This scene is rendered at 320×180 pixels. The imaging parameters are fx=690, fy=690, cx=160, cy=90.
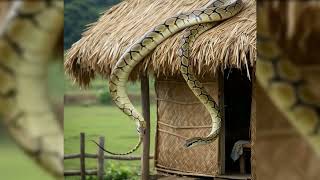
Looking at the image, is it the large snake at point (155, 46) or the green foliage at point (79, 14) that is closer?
the large snake at point (155, 46)

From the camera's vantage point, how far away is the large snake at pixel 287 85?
1.05m

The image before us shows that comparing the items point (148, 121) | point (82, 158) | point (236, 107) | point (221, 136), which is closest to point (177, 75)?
point (148, 121)

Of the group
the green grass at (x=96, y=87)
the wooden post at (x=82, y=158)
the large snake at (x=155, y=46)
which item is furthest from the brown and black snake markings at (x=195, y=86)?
the wooden post at (x=82, y=158)

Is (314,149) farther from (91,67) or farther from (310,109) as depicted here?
(91,67)

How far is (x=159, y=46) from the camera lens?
4.18 meters

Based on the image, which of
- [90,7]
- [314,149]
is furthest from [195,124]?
[314,149]

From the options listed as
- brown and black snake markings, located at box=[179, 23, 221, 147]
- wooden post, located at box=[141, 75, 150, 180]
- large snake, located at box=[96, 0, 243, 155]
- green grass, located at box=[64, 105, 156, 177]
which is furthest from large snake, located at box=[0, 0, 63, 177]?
green grass, located at box=[64, 105, 156, 177]

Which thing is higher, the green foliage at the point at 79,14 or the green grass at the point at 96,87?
the green foliage at the point at 79,14

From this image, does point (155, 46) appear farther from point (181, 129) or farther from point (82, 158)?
point (82, 158)

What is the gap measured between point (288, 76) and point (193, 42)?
2.92 m

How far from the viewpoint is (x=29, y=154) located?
100 cm

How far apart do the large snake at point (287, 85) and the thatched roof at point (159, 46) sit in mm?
2492

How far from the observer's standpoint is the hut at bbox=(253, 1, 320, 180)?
A: 1.05 meters

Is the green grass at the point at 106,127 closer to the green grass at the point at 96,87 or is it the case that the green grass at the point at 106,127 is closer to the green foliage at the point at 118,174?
the green grass at the point at 96,87
